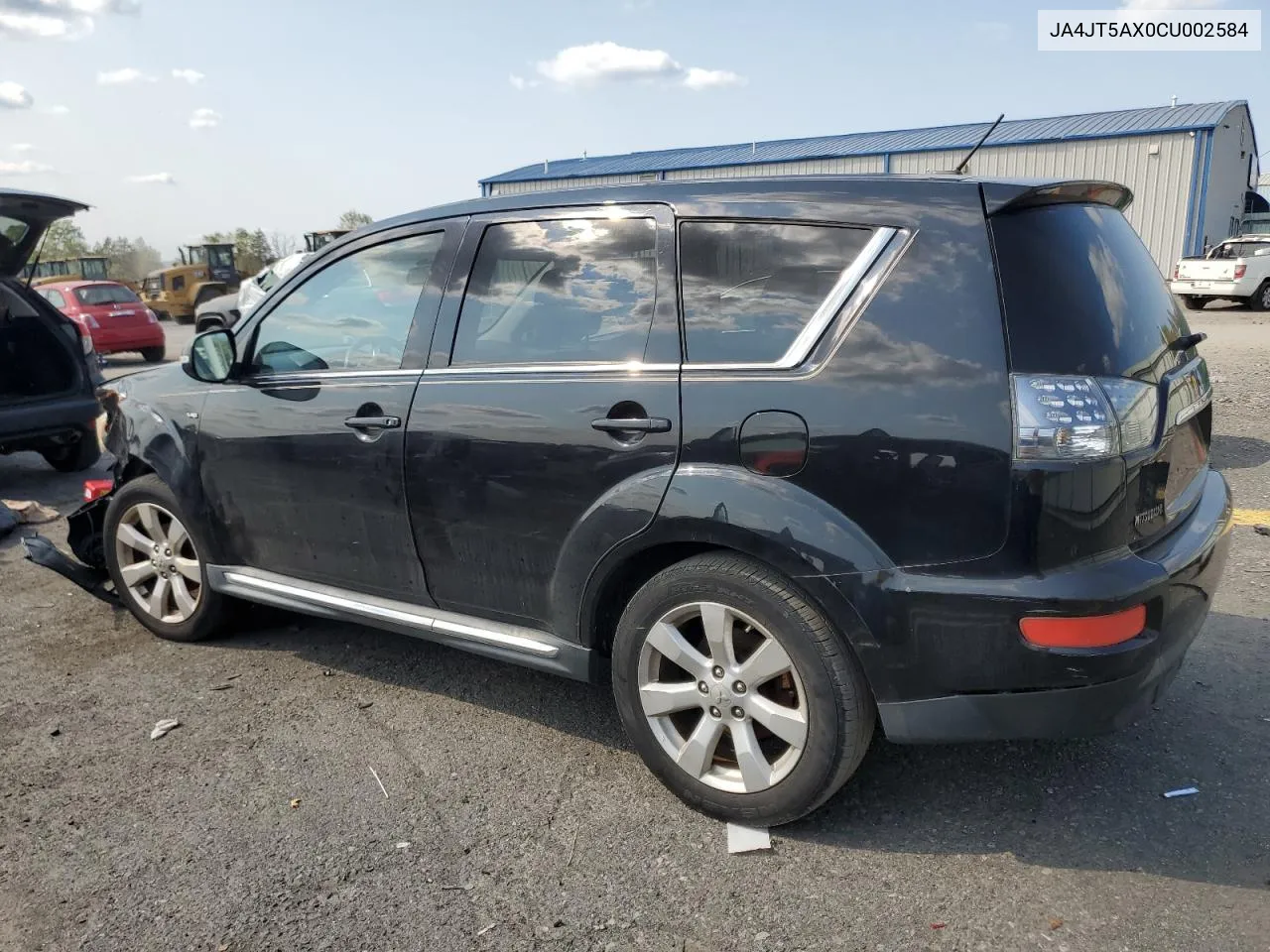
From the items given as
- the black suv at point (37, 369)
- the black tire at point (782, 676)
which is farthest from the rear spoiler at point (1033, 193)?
the black suv at point (37, 369)

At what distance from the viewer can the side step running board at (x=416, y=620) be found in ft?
10.3

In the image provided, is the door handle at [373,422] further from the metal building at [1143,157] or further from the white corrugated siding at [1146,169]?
the white corrugated siding at [1146,169]

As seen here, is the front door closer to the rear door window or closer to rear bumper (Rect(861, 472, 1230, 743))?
the rear door window

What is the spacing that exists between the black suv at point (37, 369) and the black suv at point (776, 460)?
15.2 ft

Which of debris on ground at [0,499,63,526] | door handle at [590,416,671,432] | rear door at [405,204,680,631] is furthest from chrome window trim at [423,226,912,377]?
debris on ground at [0,499,63,526]

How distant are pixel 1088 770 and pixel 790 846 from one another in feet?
3.50

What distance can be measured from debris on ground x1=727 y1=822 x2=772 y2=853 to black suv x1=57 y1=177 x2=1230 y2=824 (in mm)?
41

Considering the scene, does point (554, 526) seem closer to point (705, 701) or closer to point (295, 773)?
point (705, 701)

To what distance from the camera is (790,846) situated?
2758mm

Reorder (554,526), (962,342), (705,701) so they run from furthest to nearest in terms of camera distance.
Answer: (554,526)
(705,701)
(962,342)

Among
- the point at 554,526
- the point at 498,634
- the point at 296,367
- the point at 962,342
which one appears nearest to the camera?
the point at 962,342

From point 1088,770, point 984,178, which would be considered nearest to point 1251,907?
point 1088,770

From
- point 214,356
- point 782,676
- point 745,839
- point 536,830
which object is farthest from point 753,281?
point 214,356

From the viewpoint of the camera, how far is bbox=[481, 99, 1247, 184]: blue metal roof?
91.5ft
